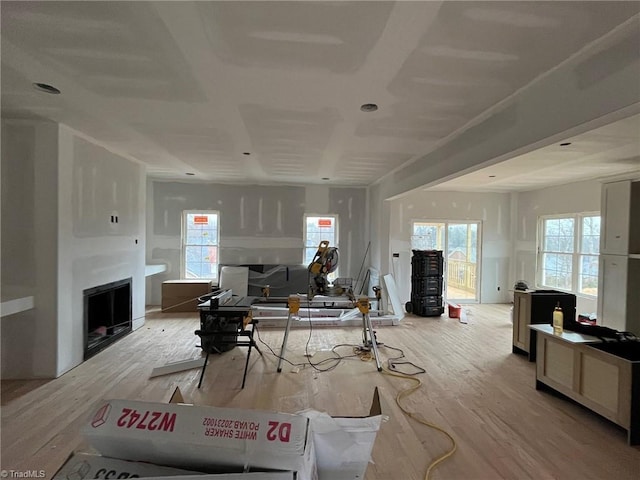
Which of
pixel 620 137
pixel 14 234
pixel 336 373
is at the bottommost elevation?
pixel 336 373

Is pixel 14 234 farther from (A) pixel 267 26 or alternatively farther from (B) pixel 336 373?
(B) pixel 336 373

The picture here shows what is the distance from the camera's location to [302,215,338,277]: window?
6879 mm

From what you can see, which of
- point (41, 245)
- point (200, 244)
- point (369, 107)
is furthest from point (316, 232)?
point (41, 245)

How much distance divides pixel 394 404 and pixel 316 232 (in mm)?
4547

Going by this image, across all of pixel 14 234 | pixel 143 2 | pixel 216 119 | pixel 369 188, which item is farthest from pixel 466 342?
Answer: pixel 14 234

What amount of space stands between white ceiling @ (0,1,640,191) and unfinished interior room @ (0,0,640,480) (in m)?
0.02

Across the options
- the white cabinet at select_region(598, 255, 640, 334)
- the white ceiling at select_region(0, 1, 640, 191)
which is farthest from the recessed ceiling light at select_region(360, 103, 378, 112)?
the white cabinet at select_region(598, 255, 640, 334)

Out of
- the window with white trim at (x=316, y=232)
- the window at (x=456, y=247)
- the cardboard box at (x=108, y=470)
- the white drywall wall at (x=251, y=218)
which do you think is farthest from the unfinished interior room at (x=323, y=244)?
the window with white trim at (x=316, y=232)

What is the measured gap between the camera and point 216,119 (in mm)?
2957

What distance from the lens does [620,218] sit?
3480 millimetres

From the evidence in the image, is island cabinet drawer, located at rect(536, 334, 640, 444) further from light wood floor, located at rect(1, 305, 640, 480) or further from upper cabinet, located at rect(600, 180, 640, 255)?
upper cabinet, located at rect(600, 180, 640, 255)

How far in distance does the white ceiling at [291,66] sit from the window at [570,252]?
2.27m

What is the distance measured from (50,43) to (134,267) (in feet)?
11.7

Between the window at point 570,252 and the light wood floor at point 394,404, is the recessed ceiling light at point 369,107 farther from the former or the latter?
the window at point 570,252
